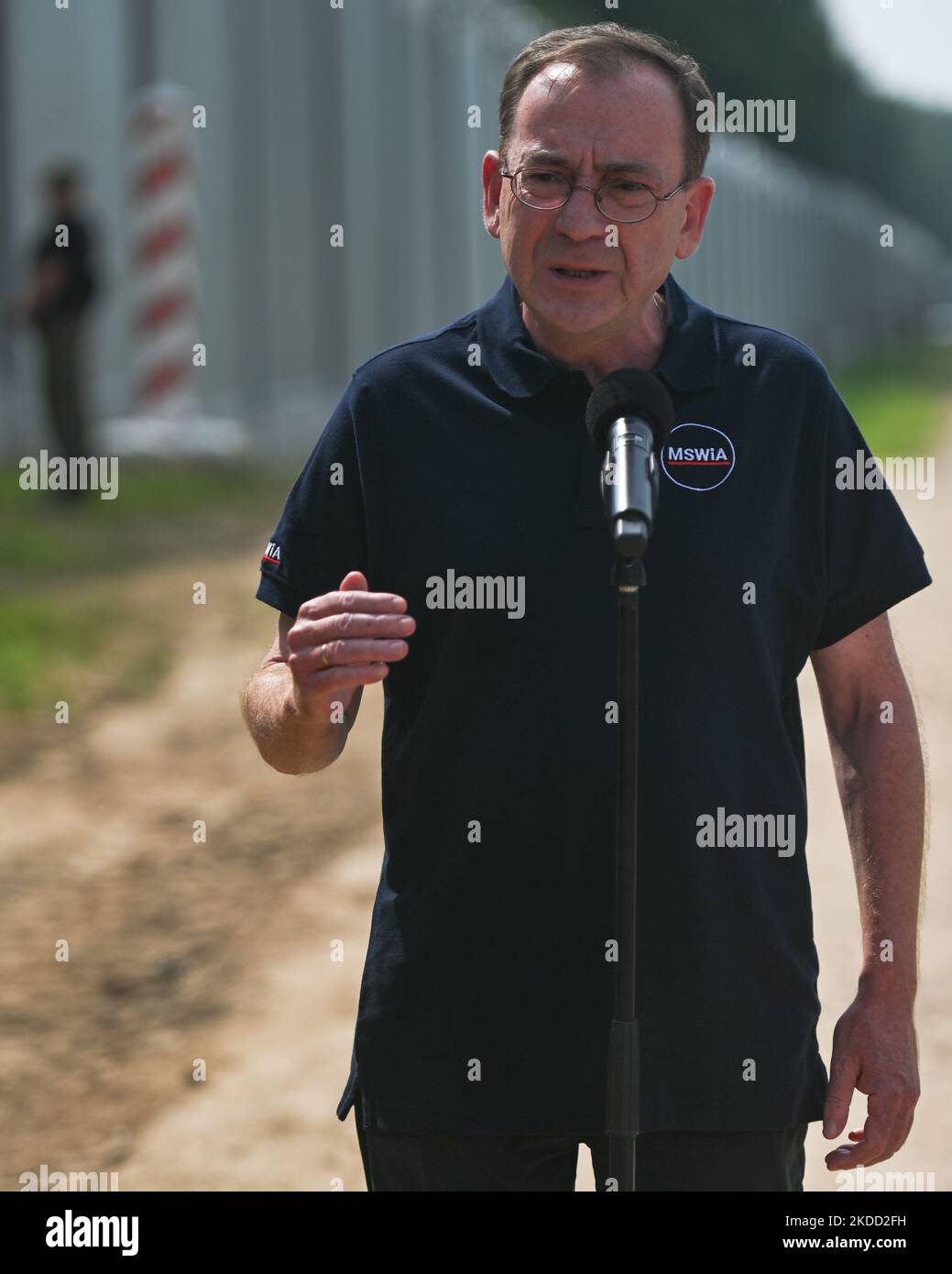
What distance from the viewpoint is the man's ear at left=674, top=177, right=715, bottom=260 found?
2492 mm

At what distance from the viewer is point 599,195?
237 cm

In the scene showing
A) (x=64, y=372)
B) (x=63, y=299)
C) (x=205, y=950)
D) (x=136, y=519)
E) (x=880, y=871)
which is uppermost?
(x=63, y=299)

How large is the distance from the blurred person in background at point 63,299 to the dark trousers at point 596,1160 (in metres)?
11.6

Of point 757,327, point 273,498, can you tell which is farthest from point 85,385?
point 757,327

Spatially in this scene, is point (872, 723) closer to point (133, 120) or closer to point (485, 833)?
point (485, 833)

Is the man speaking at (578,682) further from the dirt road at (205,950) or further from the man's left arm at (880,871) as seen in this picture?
the dirt road at (205,950)

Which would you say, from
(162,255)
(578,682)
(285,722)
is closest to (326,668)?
(285,722)

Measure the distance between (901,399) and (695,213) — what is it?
98.3ft

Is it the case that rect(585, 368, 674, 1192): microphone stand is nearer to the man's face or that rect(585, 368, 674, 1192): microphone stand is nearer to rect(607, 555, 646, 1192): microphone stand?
rect(607, 555, 646, 1192): microphone stand

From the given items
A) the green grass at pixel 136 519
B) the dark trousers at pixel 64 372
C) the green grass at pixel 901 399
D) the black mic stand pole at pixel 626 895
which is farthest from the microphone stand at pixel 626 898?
the dark trousers at pixel 64 372

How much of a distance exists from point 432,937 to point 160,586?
28.4 feet

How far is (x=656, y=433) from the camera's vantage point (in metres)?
2.20

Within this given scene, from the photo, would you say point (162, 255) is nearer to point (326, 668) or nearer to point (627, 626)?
point (326, 668)

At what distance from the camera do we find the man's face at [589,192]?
7.76 feet
